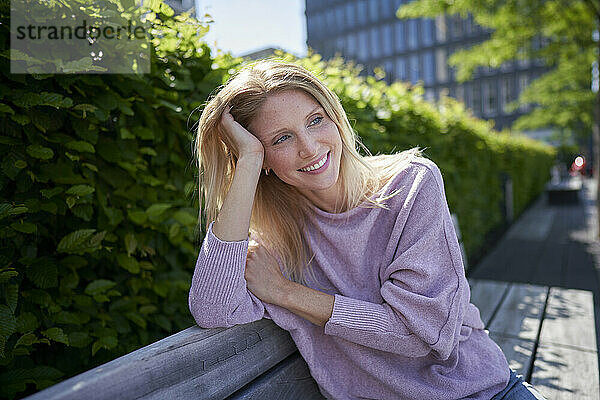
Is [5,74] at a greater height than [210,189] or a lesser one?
greater

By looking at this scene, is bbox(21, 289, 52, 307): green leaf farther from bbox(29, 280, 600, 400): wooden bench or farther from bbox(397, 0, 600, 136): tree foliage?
bbox(397, 0, 600, 136): tree foliage

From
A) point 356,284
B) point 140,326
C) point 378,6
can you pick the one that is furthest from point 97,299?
point 378,6

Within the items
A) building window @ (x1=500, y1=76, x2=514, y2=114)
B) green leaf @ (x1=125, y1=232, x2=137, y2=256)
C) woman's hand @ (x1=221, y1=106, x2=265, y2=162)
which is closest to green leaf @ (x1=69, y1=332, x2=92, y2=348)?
green leaf @ (x1=125, y1=232, x2=137, y2=256)

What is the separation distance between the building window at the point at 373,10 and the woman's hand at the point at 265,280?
60.3m

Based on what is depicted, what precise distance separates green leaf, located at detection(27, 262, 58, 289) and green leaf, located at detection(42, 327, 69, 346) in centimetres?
15

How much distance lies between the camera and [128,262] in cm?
202

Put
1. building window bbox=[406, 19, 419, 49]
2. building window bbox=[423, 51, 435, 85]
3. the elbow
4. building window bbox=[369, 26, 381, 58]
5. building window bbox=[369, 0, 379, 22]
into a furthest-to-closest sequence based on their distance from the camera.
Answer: building window bbox=[369, 26, 381, 58] → building window bbox=[369, 0, 379, 22] → building window bbox=[406, 19, 419, 49] → building window bbox=[423, 51, 435, 85] → the elbow

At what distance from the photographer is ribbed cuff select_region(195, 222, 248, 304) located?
1.42 m

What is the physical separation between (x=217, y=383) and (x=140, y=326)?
0.99m

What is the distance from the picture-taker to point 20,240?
162cm

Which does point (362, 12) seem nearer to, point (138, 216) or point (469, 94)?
point (469, 94)

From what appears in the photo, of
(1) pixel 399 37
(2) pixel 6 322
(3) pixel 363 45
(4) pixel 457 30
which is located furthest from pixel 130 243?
(3) pixel 363 45

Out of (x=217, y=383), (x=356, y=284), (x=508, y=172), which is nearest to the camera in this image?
(x=217, y=383)

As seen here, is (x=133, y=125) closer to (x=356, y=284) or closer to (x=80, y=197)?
(x=80, y=197)
